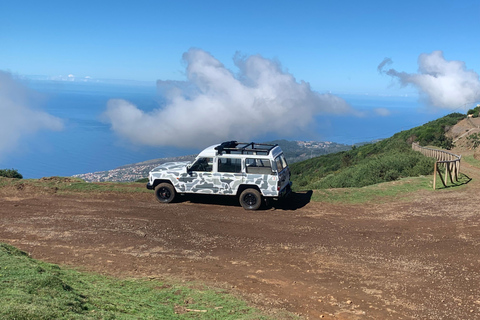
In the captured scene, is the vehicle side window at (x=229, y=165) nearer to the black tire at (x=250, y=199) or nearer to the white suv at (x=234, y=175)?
the white suv at (x=234, y=175)

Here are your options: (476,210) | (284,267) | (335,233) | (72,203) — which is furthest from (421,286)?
(72,203)

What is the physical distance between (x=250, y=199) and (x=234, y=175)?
107 centimetres

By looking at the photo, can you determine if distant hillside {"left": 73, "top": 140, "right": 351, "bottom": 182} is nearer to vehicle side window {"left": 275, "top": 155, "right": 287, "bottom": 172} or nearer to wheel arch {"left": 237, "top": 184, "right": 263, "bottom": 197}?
vehicle side window {"left": 275, "top": 155, "right": 287, "bottom": 172}

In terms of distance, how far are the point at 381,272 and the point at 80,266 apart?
22.5ft

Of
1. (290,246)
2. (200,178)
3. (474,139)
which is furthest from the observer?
(474,139)

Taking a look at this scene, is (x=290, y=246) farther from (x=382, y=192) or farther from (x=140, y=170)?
(x=140, y=170)

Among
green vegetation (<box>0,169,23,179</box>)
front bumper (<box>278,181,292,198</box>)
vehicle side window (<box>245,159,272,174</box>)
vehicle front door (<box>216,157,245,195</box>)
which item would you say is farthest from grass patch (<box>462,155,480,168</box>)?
green vegetation (<box>0,169,23,179</box>)

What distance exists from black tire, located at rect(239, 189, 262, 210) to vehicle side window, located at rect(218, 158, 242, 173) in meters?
0.86

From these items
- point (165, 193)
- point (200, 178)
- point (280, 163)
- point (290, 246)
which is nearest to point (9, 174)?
point (165, 193)

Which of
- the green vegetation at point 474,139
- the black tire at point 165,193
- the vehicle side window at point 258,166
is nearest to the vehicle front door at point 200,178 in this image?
the black tire at point 165,193

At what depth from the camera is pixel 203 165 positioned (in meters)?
14.1

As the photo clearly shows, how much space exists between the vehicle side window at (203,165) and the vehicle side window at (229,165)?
343mm

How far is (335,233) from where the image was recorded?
1148cm

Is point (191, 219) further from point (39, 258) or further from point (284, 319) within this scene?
point (284, 319)
